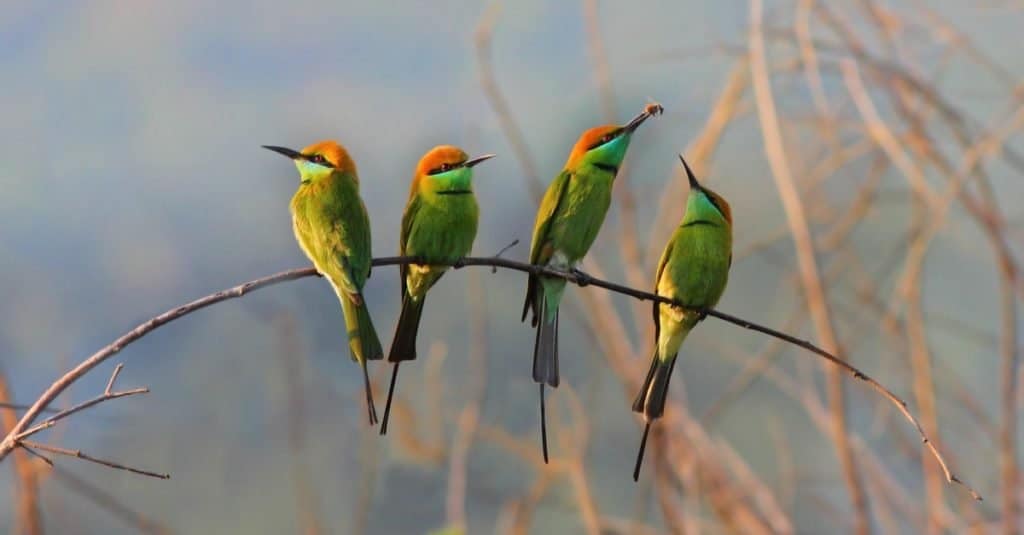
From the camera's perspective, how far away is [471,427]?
11.6 ft

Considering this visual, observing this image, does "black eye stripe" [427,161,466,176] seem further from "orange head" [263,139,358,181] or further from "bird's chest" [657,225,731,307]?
"bird's chest" [657,225,731,307]

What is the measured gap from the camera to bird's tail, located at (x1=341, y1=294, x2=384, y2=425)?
1.37 meters

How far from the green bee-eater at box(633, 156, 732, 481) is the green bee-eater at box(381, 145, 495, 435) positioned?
390 millimetres

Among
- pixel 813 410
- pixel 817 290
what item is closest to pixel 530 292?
pixel 817 290

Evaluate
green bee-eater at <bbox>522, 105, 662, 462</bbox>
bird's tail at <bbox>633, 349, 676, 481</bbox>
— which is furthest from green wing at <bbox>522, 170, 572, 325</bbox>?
bird's tail at <bbox>633, 349, 676, 481</bbox>

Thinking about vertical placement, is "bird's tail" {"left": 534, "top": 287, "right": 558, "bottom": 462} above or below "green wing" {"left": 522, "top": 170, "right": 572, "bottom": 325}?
below

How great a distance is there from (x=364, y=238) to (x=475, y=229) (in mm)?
427

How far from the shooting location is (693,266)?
209 cm

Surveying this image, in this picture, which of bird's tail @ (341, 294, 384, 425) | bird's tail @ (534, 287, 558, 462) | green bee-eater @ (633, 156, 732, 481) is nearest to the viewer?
bird's tail @ (341, 294, 384, 425)

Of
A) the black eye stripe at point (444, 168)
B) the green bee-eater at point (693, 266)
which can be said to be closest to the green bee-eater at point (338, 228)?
the black eye stripe at point (444, 168)

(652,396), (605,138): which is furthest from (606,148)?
(652,396)

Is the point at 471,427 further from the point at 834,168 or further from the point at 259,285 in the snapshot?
the point at 259,285

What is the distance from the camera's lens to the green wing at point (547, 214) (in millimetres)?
2111

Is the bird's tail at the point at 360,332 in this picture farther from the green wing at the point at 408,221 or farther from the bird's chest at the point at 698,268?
the bird's chest at the point at 698,268
